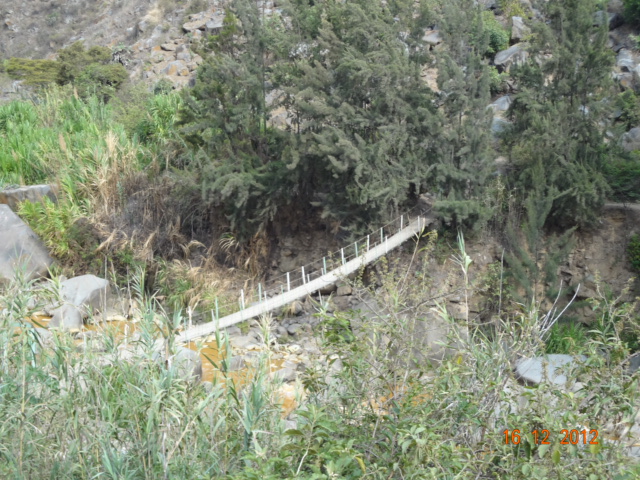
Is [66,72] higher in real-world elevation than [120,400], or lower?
lower

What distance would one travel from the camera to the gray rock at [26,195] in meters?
11.7

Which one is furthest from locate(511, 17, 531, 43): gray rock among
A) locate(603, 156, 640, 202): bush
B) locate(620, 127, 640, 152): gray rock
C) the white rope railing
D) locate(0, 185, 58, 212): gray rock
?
locate(0, 185, 58, 212): gray rock

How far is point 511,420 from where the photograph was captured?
9.43 feet

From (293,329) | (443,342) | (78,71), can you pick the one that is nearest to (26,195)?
→ (293,329)

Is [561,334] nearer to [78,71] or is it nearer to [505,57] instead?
[505,57]

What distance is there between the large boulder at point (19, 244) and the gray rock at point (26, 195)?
1.91 ft

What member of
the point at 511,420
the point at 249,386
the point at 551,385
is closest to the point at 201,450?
the point at 249,386

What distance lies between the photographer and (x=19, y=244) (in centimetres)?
1059

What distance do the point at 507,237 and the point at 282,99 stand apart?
14.0 feet

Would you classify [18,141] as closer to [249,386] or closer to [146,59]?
[146,59]

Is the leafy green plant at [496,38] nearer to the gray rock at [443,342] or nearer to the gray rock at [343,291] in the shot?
the gray rock at [343,291]
